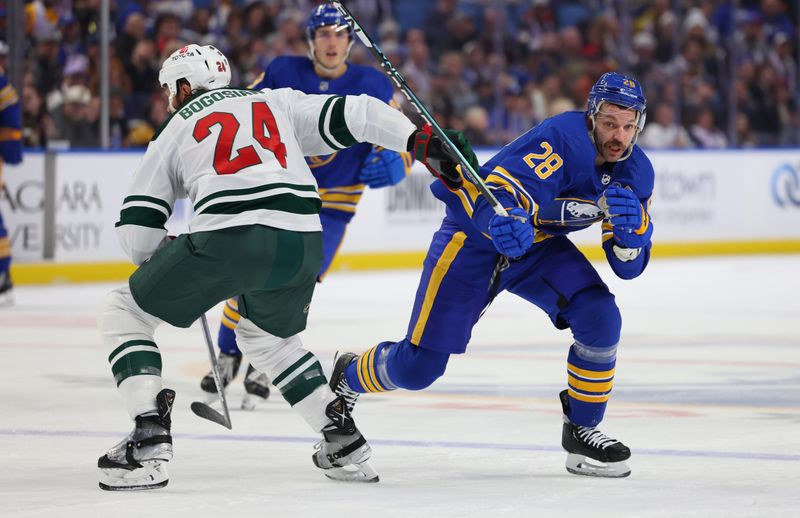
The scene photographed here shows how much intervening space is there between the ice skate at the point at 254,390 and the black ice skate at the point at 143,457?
1559 millimetres

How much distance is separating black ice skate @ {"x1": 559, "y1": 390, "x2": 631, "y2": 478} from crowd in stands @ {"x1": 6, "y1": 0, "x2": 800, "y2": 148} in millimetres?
6989

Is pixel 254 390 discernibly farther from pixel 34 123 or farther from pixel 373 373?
pixel 34 123

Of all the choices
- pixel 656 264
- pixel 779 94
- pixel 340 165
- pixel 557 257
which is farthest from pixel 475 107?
pixel 557 257

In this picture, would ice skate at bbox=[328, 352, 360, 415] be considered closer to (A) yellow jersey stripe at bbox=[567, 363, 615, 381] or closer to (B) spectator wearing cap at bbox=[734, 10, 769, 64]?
(A) yellow jersey stripe at bbox=[567, 363, 615, 381]

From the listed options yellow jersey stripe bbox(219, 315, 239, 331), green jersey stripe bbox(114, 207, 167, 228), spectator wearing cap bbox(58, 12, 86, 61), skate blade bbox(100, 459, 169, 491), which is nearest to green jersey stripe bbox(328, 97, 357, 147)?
green jersey stripe bbox(114, 207, 167, 228)

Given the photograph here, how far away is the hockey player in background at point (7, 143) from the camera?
912 centimetres

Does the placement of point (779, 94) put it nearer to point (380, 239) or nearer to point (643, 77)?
point (643, 77)

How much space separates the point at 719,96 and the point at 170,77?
11.1m

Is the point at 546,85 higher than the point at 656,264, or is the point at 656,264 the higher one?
the point at 546,85

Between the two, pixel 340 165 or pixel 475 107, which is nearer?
pixel 340 165

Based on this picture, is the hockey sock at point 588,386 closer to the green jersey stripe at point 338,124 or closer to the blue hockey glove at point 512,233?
the blue hockey glove at point 512,233

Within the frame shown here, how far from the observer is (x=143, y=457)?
12.6 ft

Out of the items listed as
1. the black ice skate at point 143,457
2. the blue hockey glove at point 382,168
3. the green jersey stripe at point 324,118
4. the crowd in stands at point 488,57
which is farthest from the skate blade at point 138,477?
the crowd in stands at point 488,57

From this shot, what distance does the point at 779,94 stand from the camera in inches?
585
